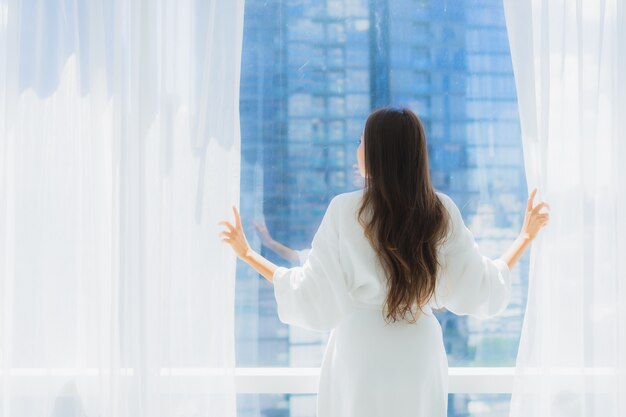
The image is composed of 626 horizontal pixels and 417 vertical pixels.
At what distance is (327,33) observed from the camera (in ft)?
6.63

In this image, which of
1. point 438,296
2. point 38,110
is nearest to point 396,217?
point 438,296

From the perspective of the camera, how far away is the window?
1989mm

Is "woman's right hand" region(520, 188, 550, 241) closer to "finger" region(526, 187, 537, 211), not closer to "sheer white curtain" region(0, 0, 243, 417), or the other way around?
"finger" region(526, 187, 537, 211)

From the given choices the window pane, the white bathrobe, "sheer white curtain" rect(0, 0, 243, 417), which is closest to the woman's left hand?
"sheer white curtain" rect(0, 0, 243, 417)

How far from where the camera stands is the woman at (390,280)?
5.29 ft

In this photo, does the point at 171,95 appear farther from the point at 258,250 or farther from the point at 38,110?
the point at 258,250

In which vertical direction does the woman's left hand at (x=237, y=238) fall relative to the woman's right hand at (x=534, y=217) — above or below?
below

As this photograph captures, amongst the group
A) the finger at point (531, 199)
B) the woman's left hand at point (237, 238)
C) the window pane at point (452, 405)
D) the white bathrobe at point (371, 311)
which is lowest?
the window pane at point (452, 405)

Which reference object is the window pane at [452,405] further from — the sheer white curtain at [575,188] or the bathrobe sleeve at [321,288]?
the bathrobe sleeve at [321,288]

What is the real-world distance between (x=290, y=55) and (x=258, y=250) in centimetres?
68

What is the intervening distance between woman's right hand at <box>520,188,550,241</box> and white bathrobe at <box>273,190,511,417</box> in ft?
0.71

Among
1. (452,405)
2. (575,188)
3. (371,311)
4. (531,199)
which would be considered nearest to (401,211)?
(371,311)

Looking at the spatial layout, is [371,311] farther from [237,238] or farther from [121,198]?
[121,198]

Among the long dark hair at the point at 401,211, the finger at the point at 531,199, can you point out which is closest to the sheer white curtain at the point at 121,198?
the long dark hair at the point at 401,211
